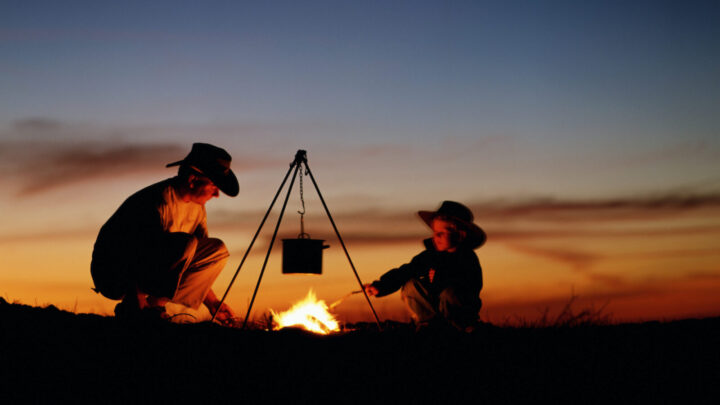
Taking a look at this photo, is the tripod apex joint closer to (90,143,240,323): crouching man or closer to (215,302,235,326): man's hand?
(90,143,240,323): crouching man

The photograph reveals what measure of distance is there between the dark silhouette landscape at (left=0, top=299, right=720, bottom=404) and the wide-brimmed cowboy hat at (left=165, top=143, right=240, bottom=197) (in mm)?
1914

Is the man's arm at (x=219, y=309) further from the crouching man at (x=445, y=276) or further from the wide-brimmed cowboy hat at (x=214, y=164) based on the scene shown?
the crouching man at (x=445, y=276)

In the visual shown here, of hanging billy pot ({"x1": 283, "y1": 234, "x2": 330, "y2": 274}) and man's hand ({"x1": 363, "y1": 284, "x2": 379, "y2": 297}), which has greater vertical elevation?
hanging billy pot ({"x1": 283, "y1": 234, "x2": 330, "y2": 274})

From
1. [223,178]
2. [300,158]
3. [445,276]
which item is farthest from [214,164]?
[445,276]

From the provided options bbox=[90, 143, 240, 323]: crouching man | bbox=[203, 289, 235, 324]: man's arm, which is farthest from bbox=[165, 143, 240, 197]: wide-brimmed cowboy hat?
bbox=[203, 289, 235, 324]: man's arm

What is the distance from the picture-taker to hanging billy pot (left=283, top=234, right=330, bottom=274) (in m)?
7.85

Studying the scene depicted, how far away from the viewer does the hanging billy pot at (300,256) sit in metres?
7.85

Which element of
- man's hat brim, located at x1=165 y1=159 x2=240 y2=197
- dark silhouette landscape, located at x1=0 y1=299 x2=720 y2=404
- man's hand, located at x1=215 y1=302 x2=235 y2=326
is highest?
man's hat brim, located at x1=165 y1=159 x2=240 y2=197

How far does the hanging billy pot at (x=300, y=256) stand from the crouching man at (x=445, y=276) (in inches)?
32.4

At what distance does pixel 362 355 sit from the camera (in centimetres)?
623

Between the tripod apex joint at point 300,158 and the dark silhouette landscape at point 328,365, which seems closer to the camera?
the dark silhouette landscape at point 328,365

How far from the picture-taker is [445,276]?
8094 millimetres

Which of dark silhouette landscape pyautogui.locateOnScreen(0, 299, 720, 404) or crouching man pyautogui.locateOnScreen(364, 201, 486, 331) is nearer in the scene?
dark silhouette landscape pyautogui.locateOnScreen(0, 299, 720, 404)

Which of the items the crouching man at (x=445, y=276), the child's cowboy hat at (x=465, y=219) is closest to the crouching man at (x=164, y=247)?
the crouching man at (x=445, y=276)
